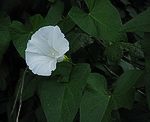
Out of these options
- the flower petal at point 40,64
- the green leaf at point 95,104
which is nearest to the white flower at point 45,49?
the flower petal at point 40,64

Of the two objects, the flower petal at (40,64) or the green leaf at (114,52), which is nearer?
the flower petal at (40,64)

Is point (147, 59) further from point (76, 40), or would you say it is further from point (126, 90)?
point (76, 40)

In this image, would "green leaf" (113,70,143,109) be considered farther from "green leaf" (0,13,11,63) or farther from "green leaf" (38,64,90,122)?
"green leaf" (0,13,11,63)

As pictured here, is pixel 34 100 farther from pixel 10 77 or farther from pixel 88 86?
pixel 88 86

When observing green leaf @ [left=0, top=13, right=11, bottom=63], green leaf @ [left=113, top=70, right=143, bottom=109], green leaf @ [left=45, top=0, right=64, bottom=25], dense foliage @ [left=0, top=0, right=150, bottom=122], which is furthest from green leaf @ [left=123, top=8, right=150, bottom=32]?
green leaf @ [left=0, top=13, right=11, bottom=63]

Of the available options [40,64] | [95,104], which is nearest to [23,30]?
[40,64]

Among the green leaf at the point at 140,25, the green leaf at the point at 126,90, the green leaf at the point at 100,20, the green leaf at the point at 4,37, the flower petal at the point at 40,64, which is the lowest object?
the green leaf at the point at 4,37

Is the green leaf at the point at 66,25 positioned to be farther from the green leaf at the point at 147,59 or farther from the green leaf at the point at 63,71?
the green leaf at the point at 147,59
